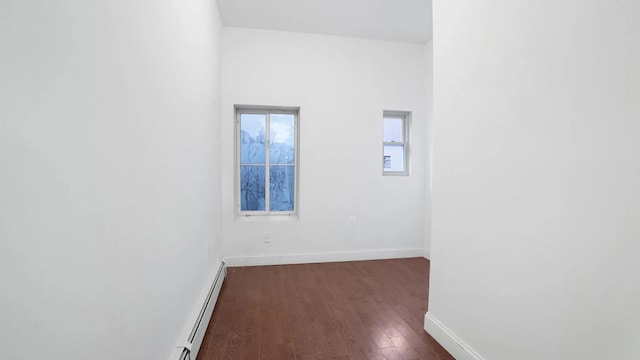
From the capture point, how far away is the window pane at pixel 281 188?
12.3ft

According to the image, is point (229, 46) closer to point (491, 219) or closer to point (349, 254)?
point (349, 254)

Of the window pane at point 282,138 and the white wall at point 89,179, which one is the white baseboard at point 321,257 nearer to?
the window pane at point 282,138

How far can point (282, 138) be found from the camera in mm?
3730

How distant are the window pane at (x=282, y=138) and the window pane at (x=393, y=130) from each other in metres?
1.30

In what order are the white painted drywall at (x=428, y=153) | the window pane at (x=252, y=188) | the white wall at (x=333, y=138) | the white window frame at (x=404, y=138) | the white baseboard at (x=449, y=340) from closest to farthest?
the white baseboard at (x=449, y=340)
the white wall at (x=333, y=138)
the window pane at (x=252, y=188)
the white painted drywall at (x=428, y=153)
the white window frame at (x=404, y=138)

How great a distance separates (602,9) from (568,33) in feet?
0.38

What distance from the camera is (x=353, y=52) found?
3.67 meters

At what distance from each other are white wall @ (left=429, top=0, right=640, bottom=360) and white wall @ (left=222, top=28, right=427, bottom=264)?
1829mm

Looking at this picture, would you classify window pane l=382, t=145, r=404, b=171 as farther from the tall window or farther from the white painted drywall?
the tall window

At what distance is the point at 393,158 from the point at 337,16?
1.94 m

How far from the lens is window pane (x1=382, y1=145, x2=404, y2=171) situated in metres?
3.95

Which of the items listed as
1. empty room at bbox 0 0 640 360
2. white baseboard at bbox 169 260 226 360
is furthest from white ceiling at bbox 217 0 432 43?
white baseboard at bbox 169 260 226 360

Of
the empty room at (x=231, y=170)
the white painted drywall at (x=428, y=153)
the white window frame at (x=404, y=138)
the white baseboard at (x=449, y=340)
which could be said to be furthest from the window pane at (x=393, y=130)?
the white baseboard at (x=449, y=340)

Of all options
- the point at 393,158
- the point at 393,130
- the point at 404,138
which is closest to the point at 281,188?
the point at 393,158
